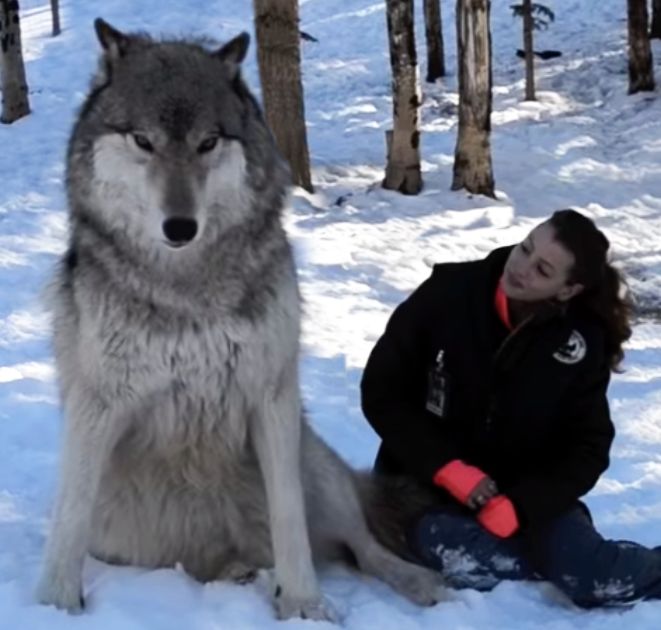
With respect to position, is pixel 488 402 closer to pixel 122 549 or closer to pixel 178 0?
pixel 122 549

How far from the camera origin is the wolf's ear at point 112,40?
3.64m

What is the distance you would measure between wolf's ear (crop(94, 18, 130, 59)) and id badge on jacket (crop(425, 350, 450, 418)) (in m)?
1.60

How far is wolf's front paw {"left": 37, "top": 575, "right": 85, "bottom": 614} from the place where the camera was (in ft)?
12.4

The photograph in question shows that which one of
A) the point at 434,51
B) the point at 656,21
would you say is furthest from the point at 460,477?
the point at 656,21

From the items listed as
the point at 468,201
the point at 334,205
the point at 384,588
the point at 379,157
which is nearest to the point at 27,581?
the point at 384,588

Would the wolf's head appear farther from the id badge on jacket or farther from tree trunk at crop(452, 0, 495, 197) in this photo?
tree trunk at crop(452, 0, 495, 197)

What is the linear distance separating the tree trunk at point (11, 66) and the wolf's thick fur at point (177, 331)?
40.3 feet

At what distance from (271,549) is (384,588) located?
426mm

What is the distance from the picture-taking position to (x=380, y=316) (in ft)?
27.7

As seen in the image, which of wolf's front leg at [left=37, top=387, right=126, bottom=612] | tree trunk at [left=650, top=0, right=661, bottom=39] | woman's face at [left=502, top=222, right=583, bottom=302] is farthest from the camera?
tree trunk at [left=650, top=0, right=661, bottom=39]

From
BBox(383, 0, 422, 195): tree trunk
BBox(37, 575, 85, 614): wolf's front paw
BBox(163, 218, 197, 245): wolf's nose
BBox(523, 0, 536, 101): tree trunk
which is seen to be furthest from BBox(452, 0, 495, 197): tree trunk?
BBox(37, 575, 85, 614): wolf's front paw

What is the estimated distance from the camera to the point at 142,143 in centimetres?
347

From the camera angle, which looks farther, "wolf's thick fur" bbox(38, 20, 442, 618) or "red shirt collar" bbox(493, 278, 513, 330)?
"red shirt collar" bbox(493, 278, 513, 330)

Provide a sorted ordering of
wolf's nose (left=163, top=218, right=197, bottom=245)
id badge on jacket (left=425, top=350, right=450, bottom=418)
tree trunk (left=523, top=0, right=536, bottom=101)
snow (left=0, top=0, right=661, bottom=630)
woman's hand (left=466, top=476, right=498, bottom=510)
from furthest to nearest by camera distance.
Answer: tree trunk (left=523, top=0, right=536, bottom=101), id badge on jacket (left=425, top=350, right=450, bottom=418), woman's hand (left=466, top=476, right=498, bottom=510), snow (left=0, top=0, right=661, bottom=630), wolf's nose (left=163, top=218, right=197, bottom=245)
